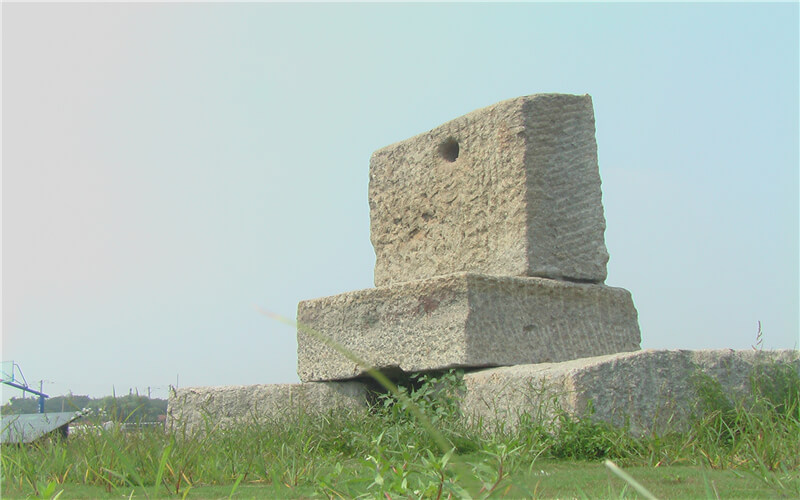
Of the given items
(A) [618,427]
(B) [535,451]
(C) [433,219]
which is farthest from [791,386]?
(C) [433,219]

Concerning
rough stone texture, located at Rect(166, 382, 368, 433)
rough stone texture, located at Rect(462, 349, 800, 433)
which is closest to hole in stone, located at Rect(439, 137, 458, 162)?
rough stone texture, located at Rect(166, 382, 368, 433)

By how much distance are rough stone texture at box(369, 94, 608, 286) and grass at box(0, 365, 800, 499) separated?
999 mm

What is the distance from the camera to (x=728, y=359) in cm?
373

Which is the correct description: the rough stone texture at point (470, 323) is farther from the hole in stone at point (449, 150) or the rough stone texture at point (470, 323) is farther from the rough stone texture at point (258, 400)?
the hole in stone at point (449, 150)

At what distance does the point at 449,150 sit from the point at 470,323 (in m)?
1.56

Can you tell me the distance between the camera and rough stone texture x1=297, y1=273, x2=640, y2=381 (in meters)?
4.04

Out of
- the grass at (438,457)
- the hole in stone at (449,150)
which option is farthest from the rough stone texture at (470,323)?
the hole in stone at (449,150)

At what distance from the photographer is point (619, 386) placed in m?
3.46

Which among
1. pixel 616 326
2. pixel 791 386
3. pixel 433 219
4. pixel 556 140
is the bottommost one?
pixel 791 386

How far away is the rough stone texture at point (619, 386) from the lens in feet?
11.1

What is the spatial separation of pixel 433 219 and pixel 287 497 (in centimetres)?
294

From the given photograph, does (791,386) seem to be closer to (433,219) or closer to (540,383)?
(540,383)

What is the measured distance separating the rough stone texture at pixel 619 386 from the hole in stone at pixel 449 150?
179 centimetres

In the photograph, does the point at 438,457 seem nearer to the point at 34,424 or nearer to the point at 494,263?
the point at 494,263
